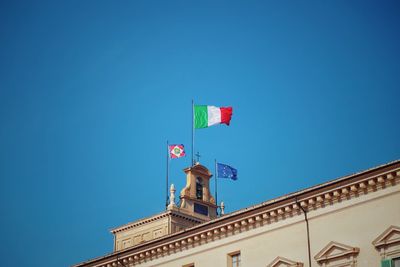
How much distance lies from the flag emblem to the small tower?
6.45 feet

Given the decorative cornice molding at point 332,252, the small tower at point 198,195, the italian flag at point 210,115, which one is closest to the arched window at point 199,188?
the small tower at point 198,195

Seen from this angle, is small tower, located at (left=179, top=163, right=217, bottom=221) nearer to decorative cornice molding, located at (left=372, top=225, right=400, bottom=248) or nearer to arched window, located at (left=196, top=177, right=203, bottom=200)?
arched window, located at (left=196, top=177, right=203, bottom=200)

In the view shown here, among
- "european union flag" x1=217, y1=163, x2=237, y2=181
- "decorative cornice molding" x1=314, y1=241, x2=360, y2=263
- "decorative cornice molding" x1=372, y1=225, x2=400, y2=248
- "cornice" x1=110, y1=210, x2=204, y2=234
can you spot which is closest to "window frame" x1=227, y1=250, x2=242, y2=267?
"decorative cornice molding" x1=314, y1=241, x2=360, y2=263

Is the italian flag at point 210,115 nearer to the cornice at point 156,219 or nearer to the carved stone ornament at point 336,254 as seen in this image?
the cornice at point 156,219

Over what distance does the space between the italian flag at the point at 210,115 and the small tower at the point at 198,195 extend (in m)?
13.0

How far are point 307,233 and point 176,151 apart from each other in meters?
40.6

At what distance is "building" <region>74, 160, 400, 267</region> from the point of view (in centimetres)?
4306

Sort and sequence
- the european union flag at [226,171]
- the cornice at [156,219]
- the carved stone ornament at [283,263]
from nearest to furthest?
the carved stone ornament at [283,263] → the european union flag at [226,171] → the cornice at [156,219]

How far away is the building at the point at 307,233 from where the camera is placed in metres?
43.1

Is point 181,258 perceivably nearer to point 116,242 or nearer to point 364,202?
point 364,202

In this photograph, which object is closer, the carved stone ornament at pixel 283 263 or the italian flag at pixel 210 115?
the carved stone ornament at pixel 283 263

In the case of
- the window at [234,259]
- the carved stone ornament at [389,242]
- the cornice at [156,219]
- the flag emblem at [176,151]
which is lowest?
the carved stone ornament at [389,242]

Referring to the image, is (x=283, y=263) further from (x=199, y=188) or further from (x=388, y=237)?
(x=199, y=188)

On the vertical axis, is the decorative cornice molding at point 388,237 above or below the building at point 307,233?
below
